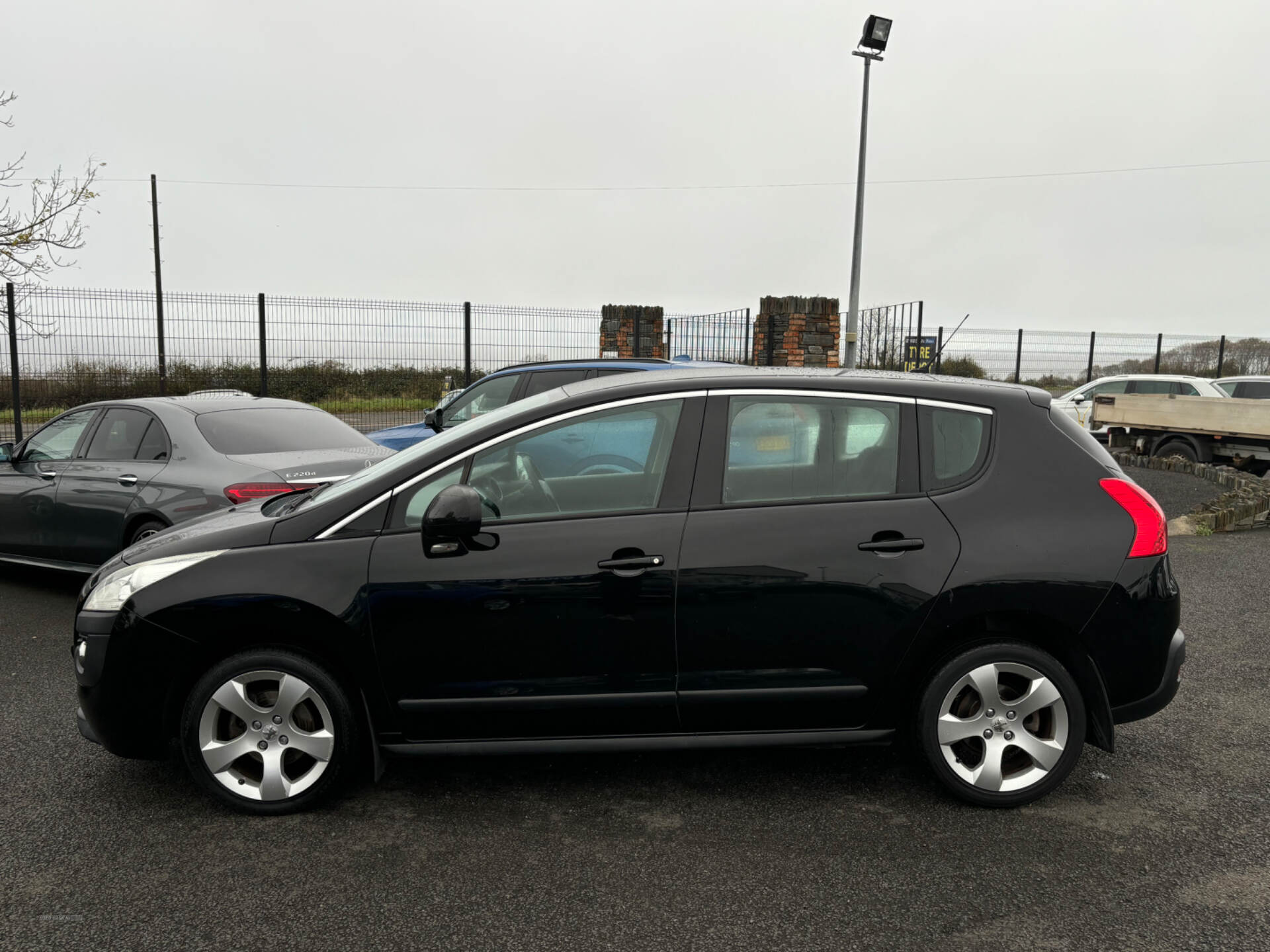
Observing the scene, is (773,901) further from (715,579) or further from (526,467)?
(526,467)

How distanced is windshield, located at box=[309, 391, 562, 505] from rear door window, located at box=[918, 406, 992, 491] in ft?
4.63

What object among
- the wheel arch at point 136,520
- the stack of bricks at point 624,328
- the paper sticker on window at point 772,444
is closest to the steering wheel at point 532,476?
the paper sticker on window at point 772,444

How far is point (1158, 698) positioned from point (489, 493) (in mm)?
2608

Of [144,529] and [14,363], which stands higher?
[14,363]

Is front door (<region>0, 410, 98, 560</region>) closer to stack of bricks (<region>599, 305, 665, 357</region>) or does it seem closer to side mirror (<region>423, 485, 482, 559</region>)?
side mirror (<region>423, 485, 482, 559</region>)

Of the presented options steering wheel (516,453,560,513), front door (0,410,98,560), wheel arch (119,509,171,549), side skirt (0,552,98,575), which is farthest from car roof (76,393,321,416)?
steering wheel (516,453,560,513)

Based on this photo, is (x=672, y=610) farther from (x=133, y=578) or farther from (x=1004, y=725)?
(x=133, y=578)

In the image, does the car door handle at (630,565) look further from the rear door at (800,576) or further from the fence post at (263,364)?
the fence post at (263,364)

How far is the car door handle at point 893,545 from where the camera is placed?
11.0ft

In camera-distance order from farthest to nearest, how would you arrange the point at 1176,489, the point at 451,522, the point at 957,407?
the point at 1176,489 → the point at 957,407 → the point at 451,522

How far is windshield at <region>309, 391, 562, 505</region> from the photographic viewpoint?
350cm

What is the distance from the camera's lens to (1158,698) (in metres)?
3.47

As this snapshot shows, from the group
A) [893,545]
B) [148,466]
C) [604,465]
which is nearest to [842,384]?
[893,545]

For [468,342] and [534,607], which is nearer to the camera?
[534,607]
